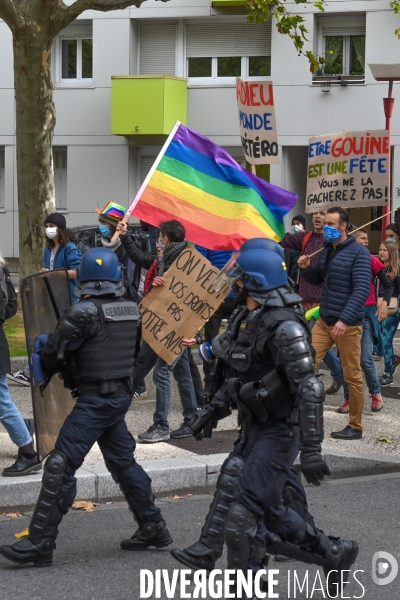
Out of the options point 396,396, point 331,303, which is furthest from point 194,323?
point 396,396

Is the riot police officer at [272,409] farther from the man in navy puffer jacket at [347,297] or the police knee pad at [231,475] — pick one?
the man in navy puffer jacket at [347,297]

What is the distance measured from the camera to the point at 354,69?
22859 millimetres

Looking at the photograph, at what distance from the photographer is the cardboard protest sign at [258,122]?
10672 mm

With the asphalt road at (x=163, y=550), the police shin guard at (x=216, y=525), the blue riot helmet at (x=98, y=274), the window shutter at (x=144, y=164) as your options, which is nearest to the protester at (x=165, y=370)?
the asphalt road at (x=163, y=550)

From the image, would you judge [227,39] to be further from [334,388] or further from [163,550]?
[163,550]

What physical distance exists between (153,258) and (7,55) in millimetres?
16919

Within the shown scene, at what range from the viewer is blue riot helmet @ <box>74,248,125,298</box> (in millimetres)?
5496

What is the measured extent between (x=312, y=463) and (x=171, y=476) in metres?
2.73

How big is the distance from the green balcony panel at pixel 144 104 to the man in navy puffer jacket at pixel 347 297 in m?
15.1

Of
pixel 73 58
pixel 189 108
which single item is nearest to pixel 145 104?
pixel 189 108

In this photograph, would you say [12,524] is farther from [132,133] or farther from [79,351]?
[132,133]

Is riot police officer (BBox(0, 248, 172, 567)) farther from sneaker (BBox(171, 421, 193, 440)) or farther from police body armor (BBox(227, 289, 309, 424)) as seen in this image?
sneaker (BBox(171, 421, 193, 440))

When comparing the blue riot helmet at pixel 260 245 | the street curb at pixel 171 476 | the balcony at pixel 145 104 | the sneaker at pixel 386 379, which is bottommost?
the sneaker at pixel 386 379

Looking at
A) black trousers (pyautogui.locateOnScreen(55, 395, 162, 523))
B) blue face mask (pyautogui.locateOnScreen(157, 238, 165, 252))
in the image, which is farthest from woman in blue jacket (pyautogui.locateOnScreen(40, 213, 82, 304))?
black trousers (pyautogui.locateOnScreen(55, 395, 162, 523))
